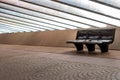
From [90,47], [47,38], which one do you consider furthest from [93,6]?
[47,38]

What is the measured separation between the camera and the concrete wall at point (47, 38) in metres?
10.9

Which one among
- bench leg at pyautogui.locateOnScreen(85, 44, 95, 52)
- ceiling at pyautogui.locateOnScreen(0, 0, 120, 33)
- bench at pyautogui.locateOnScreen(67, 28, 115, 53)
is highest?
ceiling at pyautogui.locateOnScreen(0, 0, 120, 33)

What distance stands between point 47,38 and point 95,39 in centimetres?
501

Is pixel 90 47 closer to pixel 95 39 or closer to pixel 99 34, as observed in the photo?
pixel 95 39

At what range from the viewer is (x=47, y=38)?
12.4 meters

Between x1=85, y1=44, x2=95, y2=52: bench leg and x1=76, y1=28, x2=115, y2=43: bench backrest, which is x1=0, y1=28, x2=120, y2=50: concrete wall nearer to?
x1=76, y1=28, x2=115, y2=43: bench backrest

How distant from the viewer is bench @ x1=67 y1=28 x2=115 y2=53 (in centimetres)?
727

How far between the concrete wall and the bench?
1.49 meters

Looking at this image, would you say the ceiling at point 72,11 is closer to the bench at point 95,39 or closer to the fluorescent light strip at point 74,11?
the fluorescent light strip at point 74,11

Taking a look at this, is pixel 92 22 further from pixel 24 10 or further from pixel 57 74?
pixel 57 74

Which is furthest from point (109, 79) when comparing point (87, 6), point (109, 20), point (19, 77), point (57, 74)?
point (109, 20)

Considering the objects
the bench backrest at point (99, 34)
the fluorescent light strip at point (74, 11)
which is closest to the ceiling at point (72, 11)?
the fluorescent light strip at point (74, 11)

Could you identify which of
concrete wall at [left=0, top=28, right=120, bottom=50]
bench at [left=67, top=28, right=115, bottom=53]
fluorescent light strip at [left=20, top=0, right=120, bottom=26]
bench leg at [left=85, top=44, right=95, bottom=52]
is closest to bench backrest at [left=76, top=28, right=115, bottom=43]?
bench at [left=67, top=28, right=115, bottom=53]

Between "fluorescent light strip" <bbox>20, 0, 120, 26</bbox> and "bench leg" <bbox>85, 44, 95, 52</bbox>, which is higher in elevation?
"fluorescent light strip" <bbox>20, 0, 120, 26</bbox>
